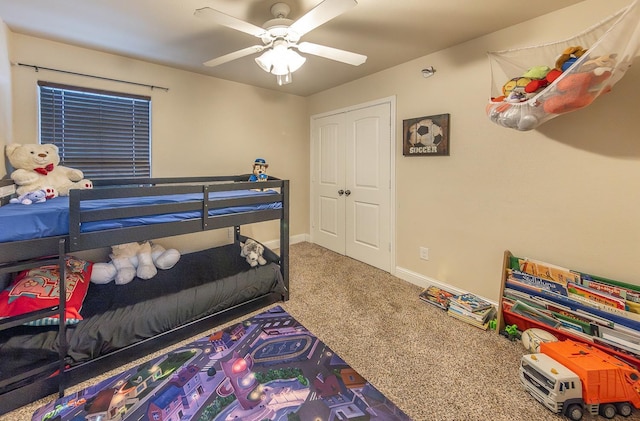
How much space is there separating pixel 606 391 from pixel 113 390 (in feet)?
8.64

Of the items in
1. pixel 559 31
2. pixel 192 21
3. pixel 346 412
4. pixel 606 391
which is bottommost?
pixel 346 412

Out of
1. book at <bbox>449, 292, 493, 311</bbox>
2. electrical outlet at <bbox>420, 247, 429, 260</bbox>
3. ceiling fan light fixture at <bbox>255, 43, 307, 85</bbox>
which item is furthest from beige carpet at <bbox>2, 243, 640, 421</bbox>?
ceiling fan light fixture at <bbox>255, 43, 307, 85</bbox>

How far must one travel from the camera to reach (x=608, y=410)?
1414mm

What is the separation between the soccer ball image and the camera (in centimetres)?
270

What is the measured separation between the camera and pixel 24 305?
153 cm

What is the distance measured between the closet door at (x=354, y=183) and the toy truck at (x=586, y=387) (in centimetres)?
187

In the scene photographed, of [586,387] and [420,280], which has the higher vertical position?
[420,280]

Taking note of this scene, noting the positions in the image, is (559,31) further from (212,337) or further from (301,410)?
(212,337)

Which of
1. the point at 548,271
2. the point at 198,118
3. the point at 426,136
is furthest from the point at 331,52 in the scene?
the point at 548,271

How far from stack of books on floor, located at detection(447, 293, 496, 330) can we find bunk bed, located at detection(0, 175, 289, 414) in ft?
4.83

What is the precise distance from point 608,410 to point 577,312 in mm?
563

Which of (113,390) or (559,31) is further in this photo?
(559,31)

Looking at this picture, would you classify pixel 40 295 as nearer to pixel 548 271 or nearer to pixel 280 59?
Result: pixel 280 59

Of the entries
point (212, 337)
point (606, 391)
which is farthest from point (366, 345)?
point (606, 391)
